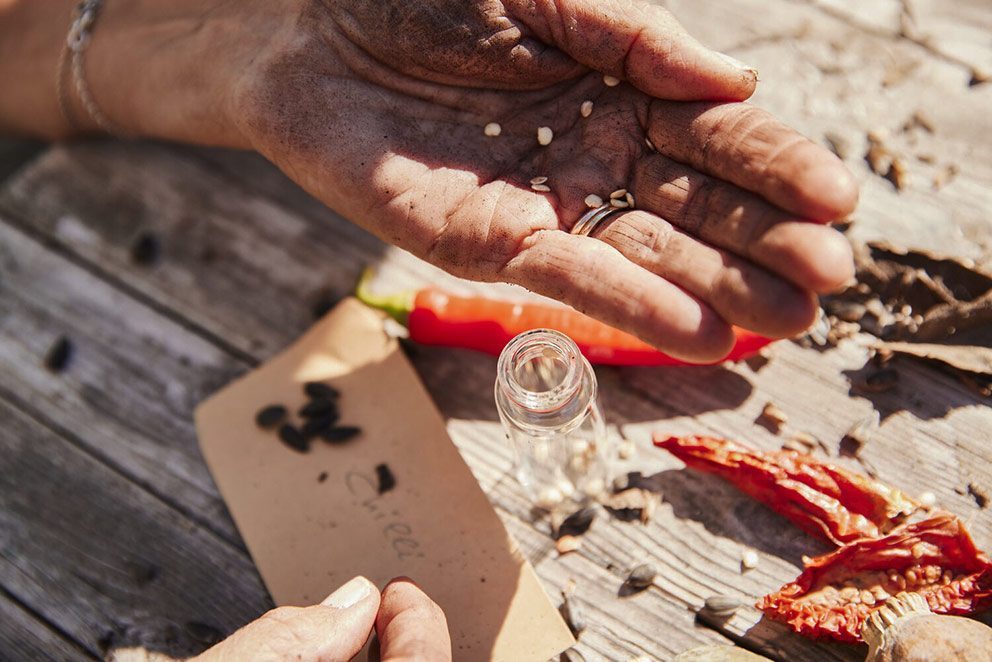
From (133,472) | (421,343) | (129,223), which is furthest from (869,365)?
(129,223)

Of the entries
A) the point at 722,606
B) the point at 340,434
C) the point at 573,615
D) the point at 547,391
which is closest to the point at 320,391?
the point at 340,434

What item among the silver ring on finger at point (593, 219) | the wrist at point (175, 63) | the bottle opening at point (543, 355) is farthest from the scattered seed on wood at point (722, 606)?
the wrist at point (175, 63)

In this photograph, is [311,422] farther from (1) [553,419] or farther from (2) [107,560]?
(1) [553,419]

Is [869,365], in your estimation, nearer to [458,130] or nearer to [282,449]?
[458,130]

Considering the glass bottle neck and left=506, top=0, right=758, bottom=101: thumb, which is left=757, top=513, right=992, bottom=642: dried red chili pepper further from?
left=506, top=0, right=758, bottom=101: thumb

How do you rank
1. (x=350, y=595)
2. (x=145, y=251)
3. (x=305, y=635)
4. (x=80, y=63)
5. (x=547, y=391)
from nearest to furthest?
(x=305, y=635) → (x=350, y=595) → (x=547, y=391) → (x=145, y=251) → (x=80, y=63)

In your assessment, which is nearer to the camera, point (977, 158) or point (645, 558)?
point (645, 558)
